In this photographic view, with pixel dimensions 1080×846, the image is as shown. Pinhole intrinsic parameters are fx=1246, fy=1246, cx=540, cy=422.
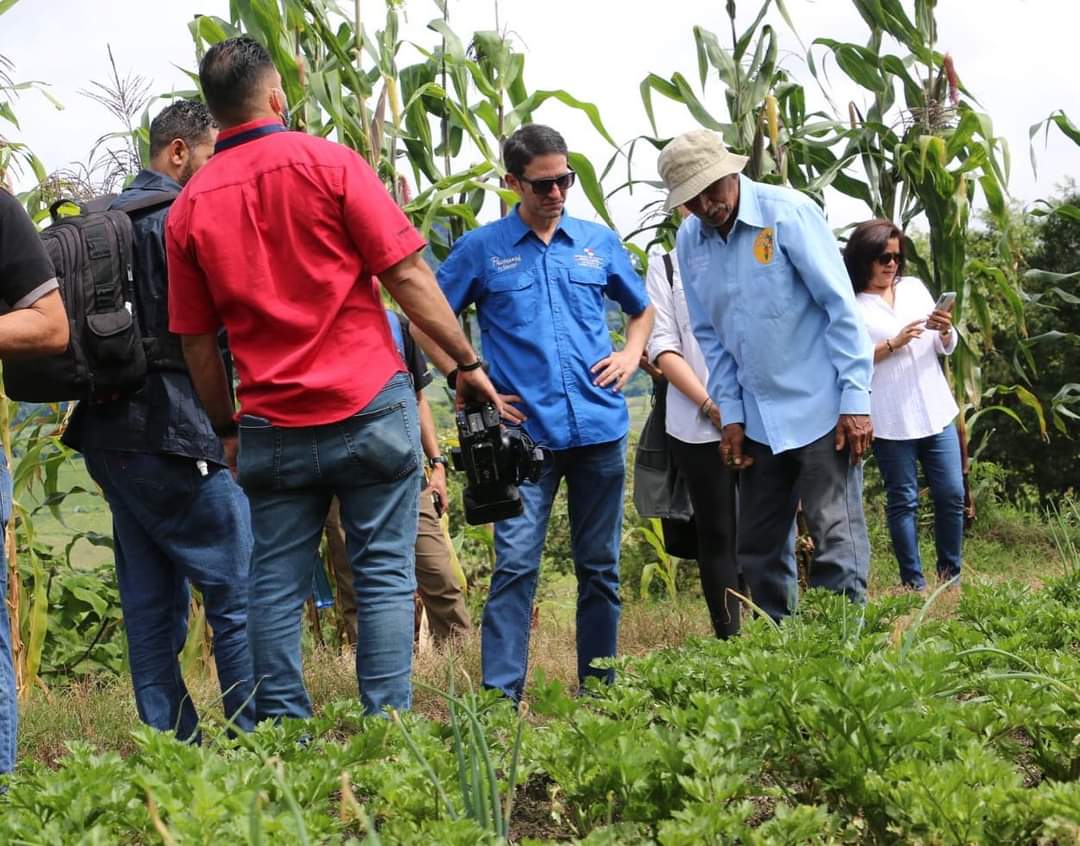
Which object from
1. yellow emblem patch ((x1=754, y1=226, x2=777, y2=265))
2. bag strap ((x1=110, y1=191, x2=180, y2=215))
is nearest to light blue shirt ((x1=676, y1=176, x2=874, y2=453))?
yellow emblem patch ((x1=754, y1=226, x2=777, y2=265))

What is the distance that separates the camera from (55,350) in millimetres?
2852

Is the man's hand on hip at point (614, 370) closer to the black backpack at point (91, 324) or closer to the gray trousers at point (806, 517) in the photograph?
the gray trousers at point (806, 517)

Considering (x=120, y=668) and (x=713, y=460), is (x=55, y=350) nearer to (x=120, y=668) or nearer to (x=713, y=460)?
(x=713, y=460)

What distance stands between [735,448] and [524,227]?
1028 mm

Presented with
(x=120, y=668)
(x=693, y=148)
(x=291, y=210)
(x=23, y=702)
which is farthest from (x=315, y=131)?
(x=120, y=668)

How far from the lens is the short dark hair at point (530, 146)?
3996 mm

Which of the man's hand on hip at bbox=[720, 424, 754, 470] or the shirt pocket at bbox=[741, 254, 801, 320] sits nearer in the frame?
the shirt pocket at bbox=[741, 254, 801, 320]

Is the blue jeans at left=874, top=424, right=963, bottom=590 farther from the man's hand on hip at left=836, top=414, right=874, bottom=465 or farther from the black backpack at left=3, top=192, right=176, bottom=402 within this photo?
the black backpack at left=3, top=192, right=176, bottom=402

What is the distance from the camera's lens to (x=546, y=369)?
13.4ft

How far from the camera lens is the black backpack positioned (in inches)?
132

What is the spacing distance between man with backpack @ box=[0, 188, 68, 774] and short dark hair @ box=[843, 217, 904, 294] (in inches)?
151

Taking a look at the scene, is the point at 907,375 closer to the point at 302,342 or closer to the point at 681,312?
the point at 681,312

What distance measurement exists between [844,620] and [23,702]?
3.40 m

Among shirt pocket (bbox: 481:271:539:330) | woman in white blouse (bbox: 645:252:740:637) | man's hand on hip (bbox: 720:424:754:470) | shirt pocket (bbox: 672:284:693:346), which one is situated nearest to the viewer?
shirt pocket (bbox: 481:271:539:330)
